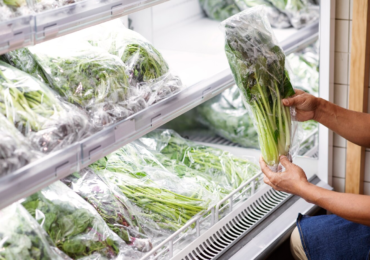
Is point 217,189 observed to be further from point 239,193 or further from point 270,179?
point 270,179

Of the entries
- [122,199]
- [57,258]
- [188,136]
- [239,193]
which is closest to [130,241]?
[122,199]

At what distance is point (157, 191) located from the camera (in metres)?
1.90

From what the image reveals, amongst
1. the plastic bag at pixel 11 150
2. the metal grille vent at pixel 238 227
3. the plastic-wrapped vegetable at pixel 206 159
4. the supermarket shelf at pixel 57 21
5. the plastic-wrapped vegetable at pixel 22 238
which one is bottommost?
the metal grille vent at pixel 238 227

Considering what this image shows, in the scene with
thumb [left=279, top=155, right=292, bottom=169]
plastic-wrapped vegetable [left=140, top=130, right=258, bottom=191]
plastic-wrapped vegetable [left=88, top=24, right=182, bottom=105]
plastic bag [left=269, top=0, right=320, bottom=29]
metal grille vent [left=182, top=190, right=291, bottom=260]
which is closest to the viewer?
plastic-wrapped vegetable [left=88, top=24, right=182, bottom=105]

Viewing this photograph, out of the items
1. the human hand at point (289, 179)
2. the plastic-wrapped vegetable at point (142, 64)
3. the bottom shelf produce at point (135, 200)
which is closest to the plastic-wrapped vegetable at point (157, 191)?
the bottom shelf produce at point (135, 200)

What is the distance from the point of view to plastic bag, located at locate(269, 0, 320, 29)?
269 centimetres

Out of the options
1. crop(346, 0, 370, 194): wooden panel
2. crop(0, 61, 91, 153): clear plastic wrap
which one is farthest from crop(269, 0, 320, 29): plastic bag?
crop(0, 61, 91, 153): clear plastic wrap

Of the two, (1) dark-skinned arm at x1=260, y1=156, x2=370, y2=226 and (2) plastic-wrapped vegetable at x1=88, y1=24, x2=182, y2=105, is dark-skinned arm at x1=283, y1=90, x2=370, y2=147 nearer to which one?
(1) dark-skinned arm at x1=260, y1=156, x2=370, y2=226

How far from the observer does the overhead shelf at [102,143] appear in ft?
3.79

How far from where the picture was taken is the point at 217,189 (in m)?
2.09

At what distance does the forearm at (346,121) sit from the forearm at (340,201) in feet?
1.34

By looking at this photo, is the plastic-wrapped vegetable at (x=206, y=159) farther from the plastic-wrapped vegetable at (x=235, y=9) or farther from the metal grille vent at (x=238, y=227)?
the plastic-wrapped vegetable at (x=235, y=9)

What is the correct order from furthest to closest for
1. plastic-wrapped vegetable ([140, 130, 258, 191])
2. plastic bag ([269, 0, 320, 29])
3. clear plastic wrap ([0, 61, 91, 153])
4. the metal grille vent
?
plastic bag ([269, 0, 320, 29])
plastic-wrapped vegetable ([140, 130, 258, 191])
the metal grille vent
clear plastic wrap ([0, 61, 91, 153])

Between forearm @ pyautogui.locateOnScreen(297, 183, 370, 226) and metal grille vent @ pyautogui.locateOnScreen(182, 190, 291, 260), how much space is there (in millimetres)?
453
